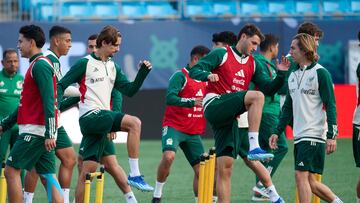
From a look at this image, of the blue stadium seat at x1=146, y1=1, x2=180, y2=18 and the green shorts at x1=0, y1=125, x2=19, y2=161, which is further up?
the blue stadium seat at x1=146, y1=1, x2=180, y2=18

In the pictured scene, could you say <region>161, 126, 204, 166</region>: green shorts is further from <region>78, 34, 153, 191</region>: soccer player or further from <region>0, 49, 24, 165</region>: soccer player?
<region>0, 49, 24, 165</region>: soccer player

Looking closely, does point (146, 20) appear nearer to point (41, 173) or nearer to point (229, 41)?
point (229, 41)

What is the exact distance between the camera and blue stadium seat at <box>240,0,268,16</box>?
2611cm

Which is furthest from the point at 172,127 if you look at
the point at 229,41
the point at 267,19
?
the point at 267,19

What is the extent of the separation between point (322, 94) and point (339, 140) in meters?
12.4

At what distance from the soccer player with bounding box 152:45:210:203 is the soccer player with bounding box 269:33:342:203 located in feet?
8.68

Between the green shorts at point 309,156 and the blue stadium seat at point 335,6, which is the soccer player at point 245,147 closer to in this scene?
the green shorts at point 309,156

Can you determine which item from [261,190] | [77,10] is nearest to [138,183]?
[261,190]

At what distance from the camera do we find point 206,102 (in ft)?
36.9

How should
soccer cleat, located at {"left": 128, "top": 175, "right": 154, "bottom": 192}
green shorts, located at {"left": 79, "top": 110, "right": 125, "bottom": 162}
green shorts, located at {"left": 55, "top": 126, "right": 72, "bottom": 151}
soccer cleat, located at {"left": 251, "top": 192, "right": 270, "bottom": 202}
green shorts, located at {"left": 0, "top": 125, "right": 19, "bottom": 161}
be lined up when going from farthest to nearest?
1. green shorts, located at {"left": 0, "top": 125, "right": 19, "bottom": 161}
2. soccer cleat, located at {"left": 251, "top": 192, "right": 270, "bottom": 202}
3. green shorts, located at {"left": 55, "top": 126, "right": 72, "bottom": 151}
4. green shorts, located at {"left": 79, "top": 110, "right": 125, "bottom": 162}
5. soccer cleat, located at {"left": 128, "top": 175, "right": 154, "bottom": 192}

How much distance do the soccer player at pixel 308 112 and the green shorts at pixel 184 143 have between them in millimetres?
2707

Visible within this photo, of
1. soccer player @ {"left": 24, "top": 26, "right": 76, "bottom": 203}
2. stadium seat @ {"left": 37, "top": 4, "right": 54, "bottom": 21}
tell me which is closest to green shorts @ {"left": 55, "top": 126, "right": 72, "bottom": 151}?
soccer player @ {"left": 24, "top": 26, "right": 76, "bottom": 203}

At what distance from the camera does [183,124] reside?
13484 millimetres

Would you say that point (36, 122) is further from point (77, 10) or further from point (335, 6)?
point (335, 6)
